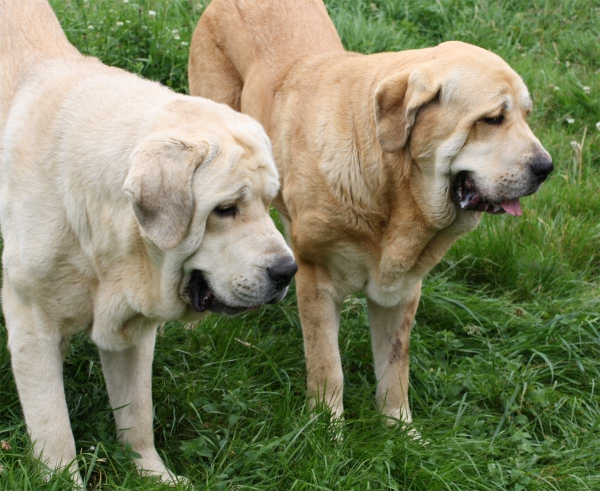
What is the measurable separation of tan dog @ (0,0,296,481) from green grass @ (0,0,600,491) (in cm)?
33

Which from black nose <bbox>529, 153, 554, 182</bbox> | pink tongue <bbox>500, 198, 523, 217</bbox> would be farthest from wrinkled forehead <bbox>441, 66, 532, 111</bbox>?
pink tongue <bbox>500, 198, 523, 217</bbox>

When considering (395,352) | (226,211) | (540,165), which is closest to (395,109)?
(540,165)

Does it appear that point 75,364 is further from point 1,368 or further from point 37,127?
point 37,127

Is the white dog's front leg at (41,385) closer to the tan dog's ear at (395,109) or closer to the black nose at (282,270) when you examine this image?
the black nose at (282,270)

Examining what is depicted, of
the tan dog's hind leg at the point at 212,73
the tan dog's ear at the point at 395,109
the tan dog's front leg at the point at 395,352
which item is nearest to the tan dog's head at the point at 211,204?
the tan dog's ear at the point at 395,109

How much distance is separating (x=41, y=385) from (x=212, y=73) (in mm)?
2346

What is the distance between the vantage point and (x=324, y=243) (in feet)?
13.5

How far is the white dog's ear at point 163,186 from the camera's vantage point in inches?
119

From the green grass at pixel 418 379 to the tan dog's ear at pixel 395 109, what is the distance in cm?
117

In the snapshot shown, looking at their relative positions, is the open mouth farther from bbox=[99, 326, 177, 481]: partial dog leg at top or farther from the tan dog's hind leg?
the tan dog's hind leg

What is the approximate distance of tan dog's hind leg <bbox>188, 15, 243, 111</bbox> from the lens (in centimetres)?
518

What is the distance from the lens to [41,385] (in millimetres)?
3490

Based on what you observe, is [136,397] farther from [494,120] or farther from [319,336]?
[494,120]

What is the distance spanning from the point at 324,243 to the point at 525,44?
4445 millimetres
